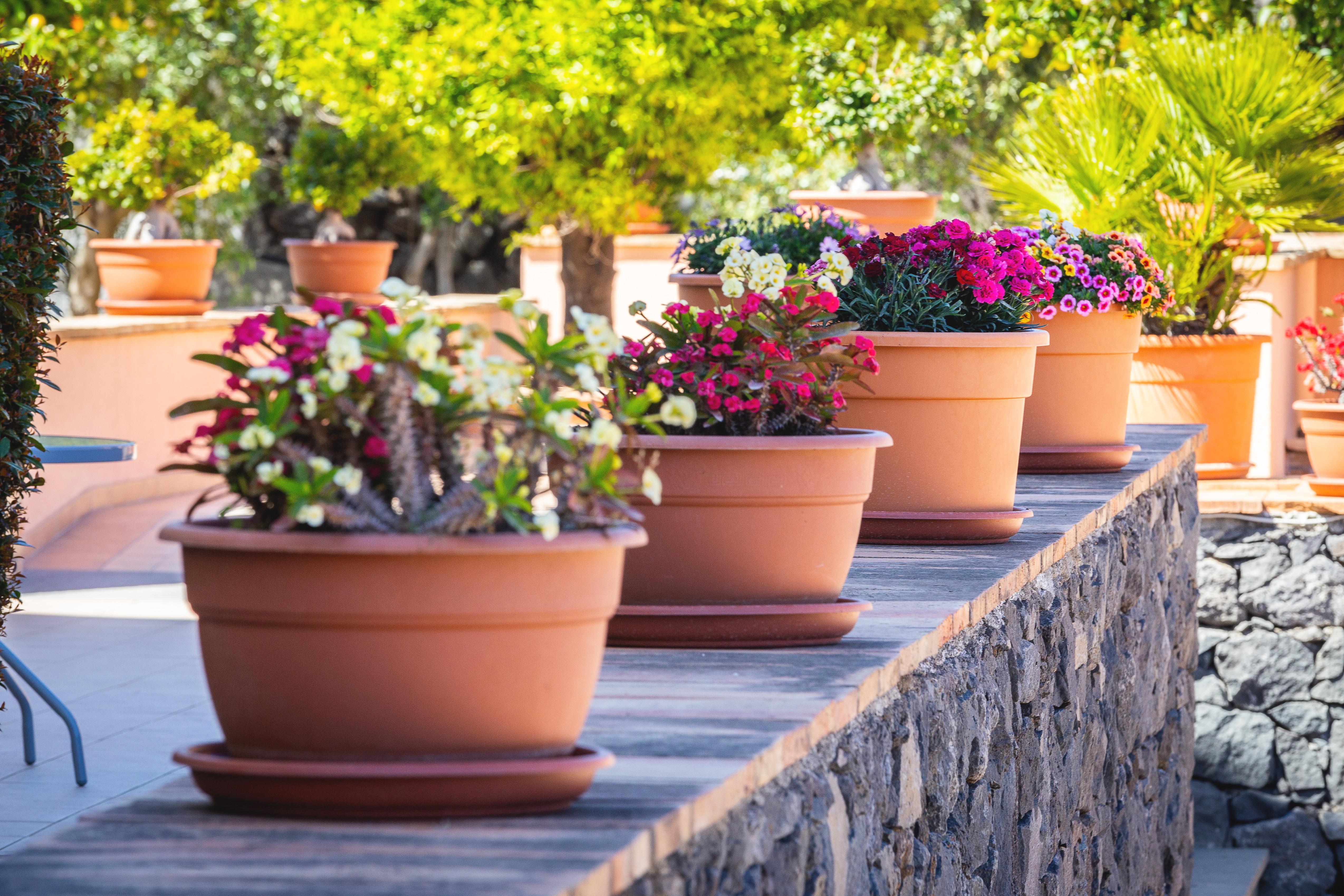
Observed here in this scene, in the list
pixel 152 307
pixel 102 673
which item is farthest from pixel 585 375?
pixel 152 307

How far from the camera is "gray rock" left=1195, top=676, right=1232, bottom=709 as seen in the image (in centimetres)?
693

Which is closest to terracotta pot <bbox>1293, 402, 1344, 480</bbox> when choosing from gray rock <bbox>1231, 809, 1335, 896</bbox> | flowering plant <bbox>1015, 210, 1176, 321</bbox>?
gray rock <bbox>1231, 809, 1335, 896</bbox>

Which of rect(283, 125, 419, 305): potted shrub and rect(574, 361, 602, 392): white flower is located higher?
rect(283, 125, 419, 305): potted shrub

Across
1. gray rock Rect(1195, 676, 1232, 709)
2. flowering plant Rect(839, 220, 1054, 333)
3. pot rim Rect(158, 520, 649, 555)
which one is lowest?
gray rock Rect(1195, 676, 1232, 709)

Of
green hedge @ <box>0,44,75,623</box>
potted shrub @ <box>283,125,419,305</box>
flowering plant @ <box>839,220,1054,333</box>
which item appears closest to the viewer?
flowering plant @ <box>839,220,1054,333</box>

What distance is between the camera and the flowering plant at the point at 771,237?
5473 millimetres

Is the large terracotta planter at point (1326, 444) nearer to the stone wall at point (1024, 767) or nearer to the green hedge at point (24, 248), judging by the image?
the stone wall at point (1024, 767)

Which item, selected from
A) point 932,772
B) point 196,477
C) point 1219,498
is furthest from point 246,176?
point 932,772

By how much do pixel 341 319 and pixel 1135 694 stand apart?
11.2ft

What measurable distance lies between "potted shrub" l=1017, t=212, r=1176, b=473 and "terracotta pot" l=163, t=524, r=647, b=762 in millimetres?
3102

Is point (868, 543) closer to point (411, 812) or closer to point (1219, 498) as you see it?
point (411, 812)

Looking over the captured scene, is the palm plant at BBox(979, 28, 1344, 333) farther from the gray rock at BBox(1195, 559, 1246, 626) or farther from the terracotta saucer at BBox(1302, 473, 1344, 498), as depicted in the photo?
the gray rock at BBox(1195, 559, 1246, 626)

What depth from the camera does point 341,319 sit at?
74.2 inches

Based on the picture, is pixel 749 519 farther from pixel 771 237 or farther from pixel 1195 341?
pixel 1195 341
